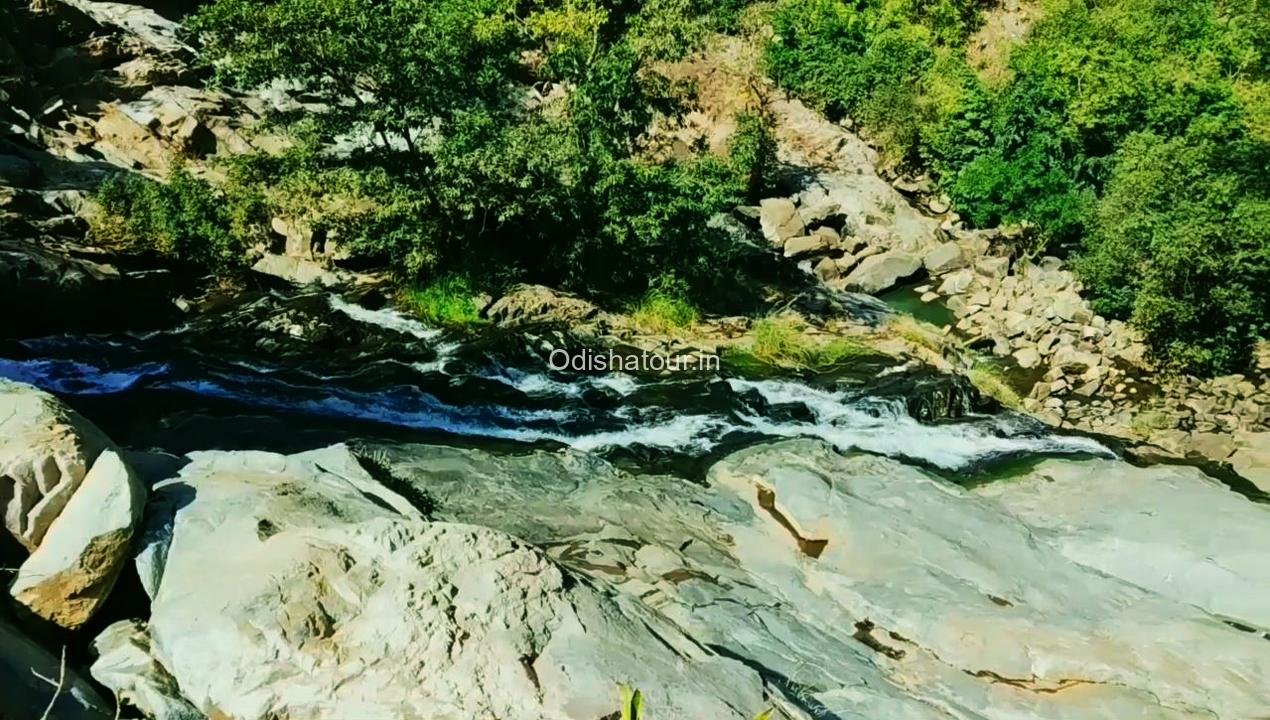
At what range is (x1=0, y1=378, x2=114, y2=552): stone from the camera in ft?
21.6

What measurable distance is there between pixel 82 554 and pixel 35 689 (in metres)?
1.11

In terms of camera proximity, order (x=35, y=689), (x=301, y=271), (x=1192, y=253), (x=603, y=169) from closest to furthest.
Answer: (x=35, y=689) < (x=1192, y=253) < (x=603, y=169) < (x=301, y=271)

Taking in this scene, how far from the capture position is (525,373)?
15992 millimetres

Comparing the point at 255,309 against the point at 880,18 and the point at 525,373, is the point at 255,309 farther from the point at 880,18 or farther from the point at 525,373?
the point at 880,18

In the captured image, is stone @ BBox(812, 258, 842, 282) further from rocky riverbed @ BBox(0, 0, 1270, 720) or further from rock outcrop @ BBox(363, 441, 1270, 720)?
Result: rock outcrop @ BBox(363, 441, 1270, 720)

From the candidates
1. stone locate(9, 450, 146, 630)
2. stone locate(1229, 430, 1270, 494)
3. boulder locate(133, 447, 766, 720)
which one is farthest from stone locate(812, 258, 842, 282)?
stone locate(9, 450, 146, 630)

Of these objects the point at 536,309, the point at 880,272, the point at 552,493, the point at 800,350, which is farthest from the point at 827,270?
the point at 552,493

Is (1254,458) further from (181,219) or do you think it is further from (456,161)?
(181,219)

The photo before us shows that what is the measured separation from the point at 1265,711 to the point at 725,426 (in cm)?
804

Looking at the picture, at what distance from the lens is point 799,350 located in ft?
58.9

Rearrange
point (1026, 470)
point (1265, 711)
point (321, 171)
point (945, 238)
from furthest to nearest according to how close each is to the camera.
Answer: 1. point (945, 238)
2. point (321, 171)
3. point (1026, 470)
4. point (1265, 711)

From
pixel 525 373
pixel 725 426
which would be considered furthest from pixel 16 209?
pixel 725 426

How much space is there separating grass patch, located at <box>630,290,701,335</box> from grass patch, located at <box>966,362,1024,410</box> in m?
5.93

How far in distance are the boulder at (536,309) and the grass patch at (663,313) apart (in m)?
1.00
